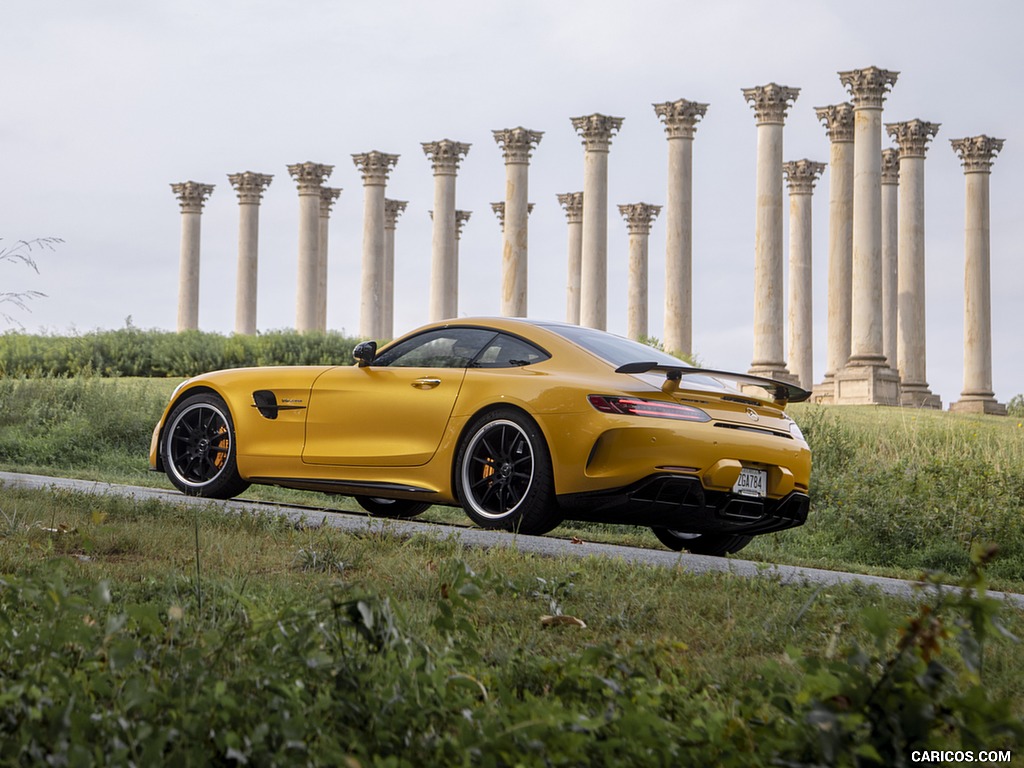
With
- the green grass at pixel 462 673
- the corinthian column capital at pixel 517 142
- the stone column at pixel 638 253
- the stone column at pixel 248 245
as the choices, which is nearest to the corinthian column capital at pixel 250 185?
the stone column at pixel 248 245

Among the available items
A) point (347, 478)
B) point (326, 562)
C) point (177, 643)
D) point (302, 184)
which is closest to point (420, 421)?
point (347, 478)

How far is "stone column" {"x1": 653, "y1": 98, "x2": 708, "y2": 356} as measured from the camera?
1401 inches

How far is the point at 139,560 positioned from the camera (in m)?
6.31

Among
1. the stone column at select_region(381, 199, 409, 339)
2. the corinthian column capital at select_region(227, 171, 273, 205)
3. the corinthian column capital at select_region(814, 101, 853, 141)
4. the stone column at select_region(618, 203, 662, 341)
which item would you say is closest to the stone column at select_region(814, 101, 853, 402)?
the corinthian column capital at select_region(814, 101, 853, 141)

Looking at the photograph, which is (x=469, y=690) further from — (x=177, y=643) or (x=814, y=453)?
(x=814, y=453)

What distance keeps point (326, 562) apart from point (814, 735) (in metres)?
3.73

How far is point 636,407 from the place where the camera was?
7973 mm

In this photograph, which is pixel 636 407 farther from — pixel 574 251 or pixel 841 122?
pixel 574 251

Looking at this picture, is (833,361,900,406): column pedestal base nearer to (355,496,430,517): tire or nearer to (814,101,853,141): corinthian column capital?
(814,101,853,141): corinthian column capital

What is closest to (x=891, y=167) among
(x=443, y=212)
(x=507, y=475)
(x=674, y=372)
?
(x=443, y=212)

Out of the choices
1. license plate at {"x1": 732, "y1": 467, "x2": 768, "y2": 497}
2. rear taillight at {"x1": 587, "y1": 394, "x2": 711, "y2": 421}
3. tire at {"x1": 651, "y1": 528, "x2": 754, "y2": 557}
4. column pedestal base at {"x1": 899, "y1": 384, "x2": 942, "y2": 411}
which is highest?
column pedestal base at {"x1": 899, "y1": 384, "x2": 942, "y2": 411}

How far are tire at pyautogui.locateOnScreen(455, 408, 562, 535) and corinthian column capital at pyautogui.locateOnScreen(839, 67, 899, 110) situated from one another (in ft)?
92.1

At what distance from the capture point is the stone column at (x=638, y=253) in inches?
1686

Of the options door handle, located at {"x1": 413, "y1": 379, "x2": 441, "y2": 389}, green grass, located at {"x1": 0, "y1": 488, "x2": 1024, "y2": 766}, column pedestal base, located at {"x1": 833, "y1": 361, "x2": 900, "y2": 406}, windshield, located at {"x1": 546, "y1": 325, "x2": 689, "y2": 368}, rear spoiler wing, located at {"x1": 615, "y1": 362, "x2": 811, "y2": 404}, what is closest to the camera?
green grass, located at {"x1": 0, "y1": 488, "x2": 1024, "y2": 766}
